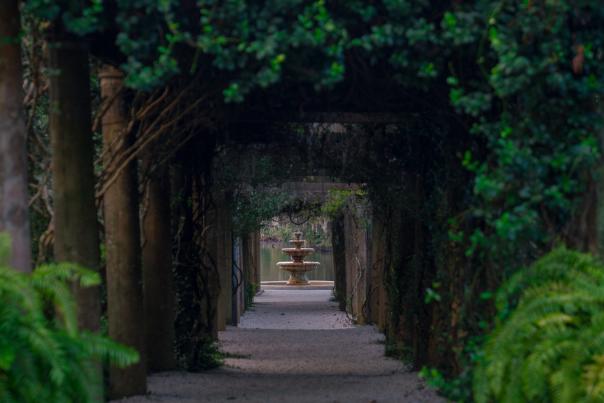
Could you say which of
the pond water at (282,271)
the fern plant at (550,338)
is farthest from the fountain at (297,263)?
the fern plant at (550,338)

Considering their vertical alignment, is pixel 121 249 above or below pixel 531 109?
below

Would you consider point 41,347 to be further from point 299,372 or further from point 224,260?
point 224,260

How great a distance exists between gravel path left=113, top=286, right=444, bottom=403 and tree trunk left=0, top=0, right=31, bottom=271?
2941mm

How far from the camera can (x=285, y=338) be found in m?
16.9

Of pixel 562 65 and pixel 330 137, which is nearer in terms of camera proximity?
pixel 562 65

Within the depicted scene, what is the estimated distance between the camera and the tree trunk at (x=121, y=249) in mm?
8109

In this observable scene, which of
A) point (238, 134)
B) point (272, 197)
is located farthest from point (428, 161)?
point (272, 197)

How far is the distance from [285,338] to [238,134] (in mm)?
6681

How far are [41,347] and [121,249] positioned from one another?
11.6 feet

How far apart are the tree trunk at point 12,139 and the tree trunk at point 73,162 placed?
0.62 meters

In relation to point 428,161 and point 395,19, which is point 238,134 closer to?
point 428,161

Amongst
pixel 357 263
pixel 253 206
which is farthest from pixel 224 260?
pixel 357 263

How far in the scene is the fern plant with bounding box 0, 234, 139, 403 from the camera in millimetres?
4672

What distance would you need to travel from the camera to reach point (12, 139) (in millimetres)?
5555
